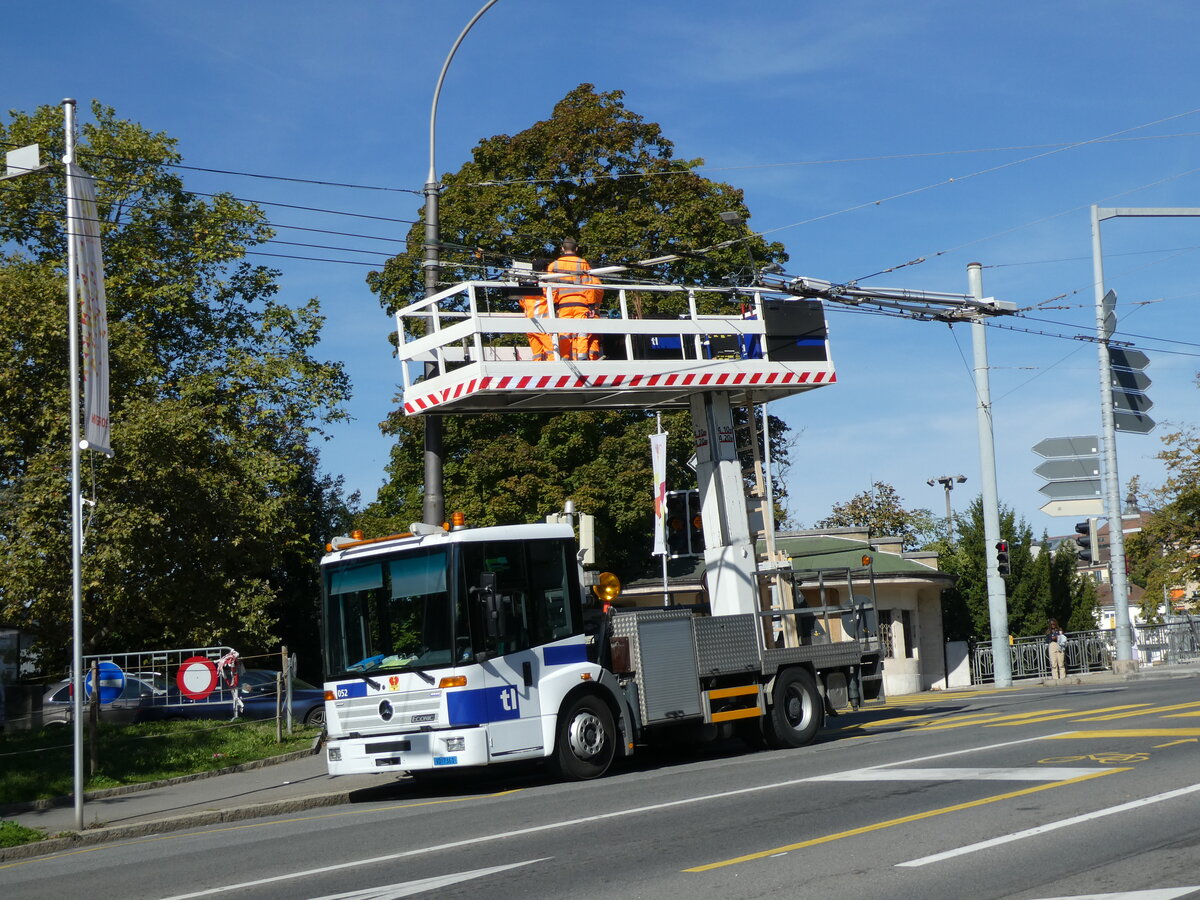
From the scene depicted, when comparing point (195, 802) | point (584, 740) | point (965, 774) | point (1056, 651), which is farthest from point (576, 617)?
point (1056, 651)

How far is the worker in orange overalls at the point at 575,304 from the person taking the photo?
15930 mm

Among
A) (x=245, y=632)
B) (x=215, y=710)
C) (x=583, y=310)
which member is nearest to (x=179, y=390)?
(x=245, y=632)

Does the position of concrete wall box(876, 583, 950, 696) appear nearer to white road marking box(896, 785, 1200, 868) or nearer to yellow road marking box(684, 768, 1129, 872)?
yellow road marking box(684, 768, 1129, 872)

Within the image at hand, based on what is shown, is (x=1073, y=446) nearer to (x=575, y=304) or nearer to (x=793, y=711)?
(x=793, y=711)

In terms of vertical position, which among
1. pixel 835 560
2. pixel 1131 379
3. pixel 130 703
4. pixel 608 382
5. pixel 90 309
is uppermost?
pixel 1131 379

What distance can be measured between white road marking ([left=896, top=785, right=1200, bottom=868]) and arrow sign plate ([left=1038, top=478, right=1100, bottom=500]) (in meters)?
19.1

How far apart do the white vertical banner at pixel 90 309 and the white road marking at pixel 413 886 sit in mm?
7332

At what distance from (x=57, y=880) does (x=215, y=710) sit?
1219 centimetres

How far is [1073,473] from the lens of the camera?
28.5 m

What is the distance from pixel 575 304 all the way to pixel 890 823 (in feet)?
28.2

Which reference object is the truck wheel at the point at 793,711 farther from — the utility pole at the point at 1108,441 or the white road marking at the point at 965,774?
the utility pole at the point at 1108,441

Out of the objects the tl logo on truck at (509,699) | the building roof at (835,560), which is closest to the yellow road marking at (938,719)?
the tl logo on truck at (509,699)

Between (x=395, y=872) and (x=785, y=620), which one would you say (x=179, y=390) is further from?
(x=395, y=872)

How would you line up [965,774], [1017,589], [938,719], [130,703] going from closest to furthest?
1. [965,774]
2. [938,719]
3. [130,703]
4. [1017,589]
